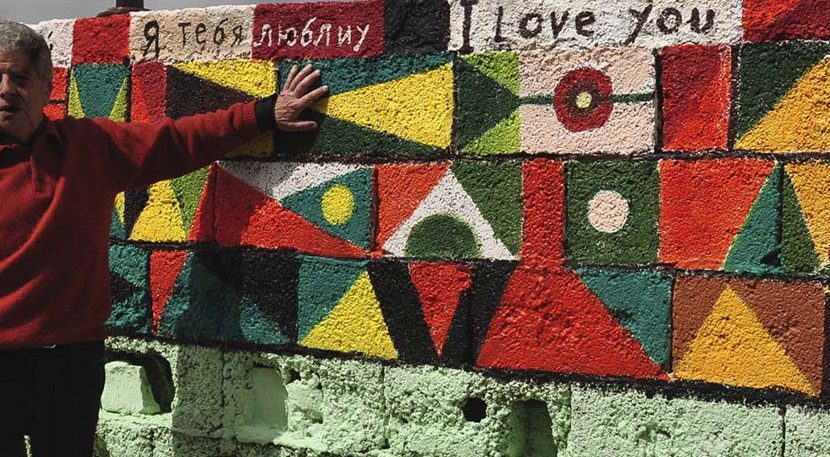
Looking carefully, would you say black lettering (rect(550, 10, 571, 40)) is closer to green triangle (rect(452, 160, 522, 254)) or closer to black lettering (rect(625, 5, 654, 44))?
black lettering (rect(625, 5, 654, 44))

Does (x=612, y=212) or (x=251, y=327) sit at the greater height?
(x=612, y=212)

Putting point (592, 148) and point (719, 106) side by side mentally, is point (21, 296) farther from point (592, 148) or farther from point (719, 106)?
point (719, 106)

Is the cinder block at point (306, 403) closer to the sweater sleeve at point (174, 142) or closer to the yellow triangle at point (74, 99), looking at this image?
the sweater sleeve at point (174, 142)

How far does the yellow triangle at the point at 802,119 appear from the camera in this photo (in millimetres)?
2924

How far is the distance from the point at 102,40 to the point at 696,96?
7.51ft

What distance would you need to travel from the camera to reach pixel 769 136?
9.79ft

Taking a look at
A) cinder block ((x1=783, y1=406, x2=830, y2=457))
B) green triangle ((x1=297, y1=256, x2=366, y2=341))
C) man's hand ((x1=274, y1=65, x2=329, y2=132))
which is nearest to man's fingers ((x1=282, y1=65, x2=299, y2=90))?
man's hand ((x1=274, y1=65, x2=329, y2=132))

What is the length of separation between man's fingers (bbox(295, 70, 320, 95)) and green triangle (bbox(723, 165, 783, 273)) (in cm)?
151

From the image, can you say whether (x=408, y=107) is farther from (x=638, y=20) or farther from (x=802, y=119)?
(x=802, y=119)

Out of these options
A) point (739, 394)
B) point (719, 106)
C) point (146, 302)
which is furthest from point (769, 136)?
point (146, 302)

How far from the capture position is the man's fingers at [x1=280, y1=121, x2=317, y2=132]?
11.7ft

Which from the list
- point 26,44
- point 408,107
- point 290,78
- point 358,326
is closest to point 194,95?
point 290,78

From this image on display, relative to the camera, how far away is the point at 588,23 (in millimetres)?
3213

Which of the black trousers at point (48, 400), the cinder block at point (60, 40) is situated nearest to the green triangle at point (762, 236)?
the black trousers at point (48, 400)
